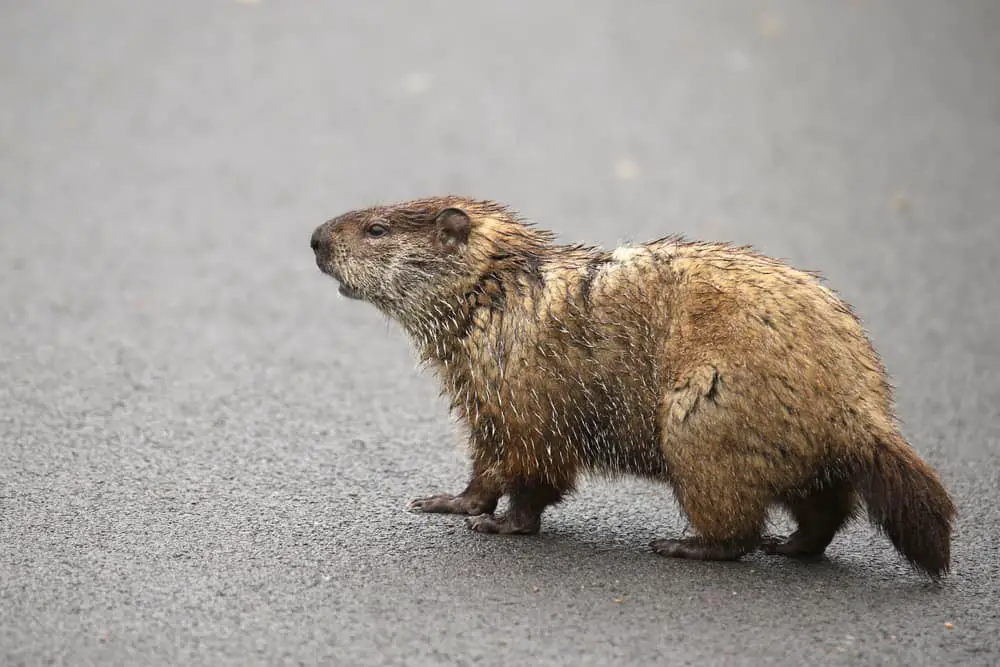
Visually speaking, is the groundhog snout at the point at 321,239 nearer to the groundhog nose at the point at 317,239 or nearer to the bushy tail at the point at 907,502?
the groundhog nose at the point at 317,239

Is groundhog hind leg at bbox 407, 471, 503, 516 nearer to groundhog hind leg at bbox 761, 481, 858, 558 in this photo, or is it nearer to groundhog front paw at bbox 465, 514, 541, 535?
groundhog front paw at bbox 465, 514, 541, 535

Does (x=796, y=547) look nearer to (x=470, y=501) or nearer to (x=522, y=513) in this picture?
(x=522, y=513)

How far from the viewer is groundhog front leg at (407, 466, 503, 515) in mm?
6172

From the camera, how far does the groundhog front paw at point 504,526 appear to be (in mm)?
6098

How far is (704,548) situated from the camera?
5.73 m

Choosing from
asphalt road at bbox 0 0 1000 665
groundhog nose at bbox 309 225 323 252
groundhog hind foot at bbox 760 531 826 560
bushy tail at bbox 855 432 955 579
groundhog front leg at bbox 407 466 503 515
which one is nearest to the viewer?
asphalt road at bbox 0 0 1000 665

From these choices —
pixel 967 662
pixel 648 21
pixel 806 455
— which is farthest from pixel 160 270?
pixel 648 21

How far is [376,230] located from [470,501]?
1268 mm

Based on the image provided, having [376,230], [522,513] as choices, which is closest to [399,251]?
[376,230]

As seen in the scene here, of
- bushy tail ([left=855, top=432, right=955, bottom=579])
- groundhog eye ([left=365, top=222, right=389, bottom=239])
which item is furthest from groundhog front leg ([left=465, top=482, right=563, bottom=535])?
bushy tail ([left=855, top=432, right=955, bottom=579])

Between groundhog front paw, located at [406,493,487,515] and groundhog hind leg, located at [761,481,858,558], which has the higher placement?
groundhog hind leg, located at [761,481,858,558]

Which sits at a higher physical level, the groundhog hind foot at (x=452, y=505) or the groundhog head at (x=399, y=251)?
the groundhog head at (x=399, y=251)

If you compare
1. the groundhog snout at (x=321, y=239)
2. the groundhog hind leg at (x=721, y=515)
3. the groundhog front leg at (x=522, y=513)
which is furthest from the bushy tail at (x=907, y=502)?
the groundhog snout at (x=321, y=239)

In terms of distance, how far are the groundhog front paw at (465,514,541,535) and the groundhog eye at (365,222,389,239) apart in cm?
133
